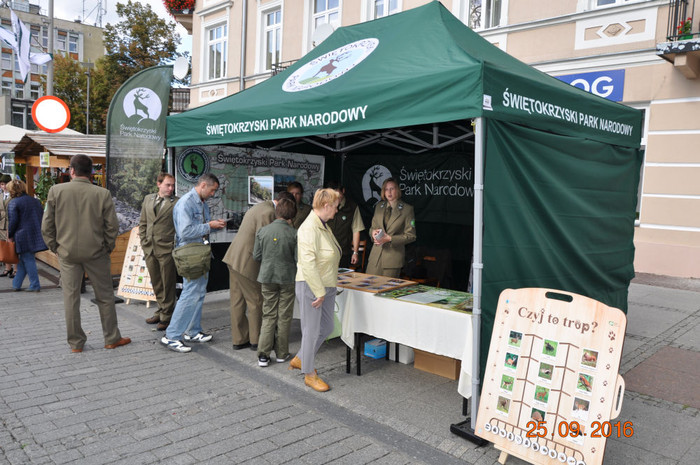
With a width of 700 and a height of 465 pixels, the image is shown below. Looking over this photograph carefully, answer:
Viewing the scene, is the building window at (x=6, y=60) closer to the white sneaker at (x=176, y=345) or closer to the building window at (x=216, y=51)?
the building window at (x=216, y=51)

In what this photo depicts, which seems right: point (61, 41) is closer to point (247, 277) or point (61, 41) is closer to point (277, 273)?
point (247, 277)

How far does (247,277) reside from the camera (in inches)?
196

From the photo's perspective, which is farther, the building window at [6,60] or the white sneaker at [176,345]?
the building window at [6,60]

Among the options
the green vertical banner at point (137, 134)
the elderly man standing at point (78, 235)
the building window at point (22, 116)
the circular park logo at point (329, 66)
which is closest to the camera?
the circular park logo at point (329, 66)

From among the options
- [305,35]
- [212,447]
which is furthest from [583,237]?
[305,35]

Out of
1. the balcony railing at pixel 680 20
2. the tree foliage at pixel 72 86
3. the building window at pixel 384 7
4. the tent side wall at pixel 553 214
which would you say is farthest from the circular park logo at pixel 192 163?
the tree foliage at pixel 72 86

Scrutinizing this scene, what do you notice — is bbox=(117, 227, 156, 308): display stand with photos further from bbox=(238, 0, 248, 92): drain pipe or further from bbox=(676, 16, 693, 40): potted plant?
bbox=(238, 0, 248, 92): drain pipe

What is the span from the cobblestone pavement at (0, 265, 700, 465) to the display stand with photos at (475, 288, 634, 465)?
0.35 metres

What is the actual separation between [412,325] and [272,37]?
14672 mm

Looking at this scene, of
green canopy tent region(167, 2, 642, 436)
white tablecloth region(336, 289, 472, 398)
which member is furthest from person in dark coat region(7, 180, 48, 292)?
white tablecloth region(336, 289, 472, 398)

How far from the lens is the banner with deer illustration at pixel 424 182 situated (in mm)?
7117

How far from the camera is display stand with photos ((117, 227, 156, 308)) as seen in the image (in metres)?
7.05

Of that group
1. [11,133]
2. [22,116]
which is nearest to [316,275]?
[11,133]

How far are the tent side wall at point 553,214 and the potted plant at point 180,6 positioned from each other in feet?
58.5
